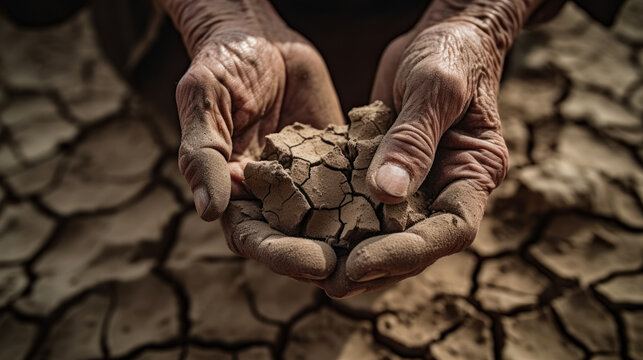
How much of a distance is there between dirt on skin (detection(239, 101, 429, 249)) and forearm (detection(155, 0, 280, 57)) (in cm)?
47

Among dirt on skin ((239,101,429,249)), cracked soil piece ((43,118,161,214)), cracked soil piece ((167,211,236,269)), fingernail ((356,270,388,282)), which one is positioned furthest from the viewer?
A: cracked soil piece ((43,118,161,214))

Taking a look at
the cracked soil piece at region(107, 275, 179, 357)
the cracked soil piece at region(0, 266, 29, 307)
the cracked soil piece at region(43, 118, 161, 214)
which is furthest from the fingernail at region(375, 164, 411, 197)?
the cracked soil piece at region(0, 266, 29, 307)

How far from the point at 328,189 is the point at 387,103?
415mm

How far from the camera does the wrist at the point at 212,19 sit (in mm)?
1392

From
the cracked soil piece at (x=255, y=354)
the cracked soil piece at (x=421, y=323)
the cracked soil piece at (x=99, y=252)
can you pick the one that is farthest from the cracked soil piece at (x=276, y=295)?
the cracked soil piece at (x=99, y=252)

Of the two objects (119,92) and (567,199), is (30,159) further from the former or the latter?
(567,199)

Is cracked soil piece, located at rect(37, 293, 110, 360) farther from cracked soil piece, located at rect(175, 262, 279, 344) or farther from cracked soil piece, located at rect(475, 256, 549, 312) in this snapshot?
cracked soil piece, located at rect(475, 256, 549, 312)

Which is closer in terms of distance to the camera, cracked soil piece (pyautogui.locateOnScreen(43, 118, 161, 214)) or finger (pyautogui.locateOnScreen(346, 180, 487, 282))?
finger (pyautogui.locateOnScreen(346, 180, 487, 282))

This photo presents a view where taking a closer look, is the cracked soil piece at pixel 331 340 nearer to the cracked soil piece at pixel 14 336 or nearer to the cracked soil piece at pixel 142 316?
the cracked soil piece at pixel 142 316

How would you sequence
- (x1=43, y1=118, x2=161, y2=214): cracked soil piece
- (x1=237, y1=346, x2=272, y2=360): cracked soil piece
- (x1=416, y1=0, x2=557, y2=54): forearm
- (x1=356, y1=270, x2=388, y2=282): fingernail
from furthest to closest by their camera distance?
(x1=43, y1=118, x2=161, y2=214): cracked soil piece, (x1=237, y1=346, x2=272, y2=360): cracked soil piece, (x1=416, y1=0, x2=557, y2=54): forearm, (x1=356, y1=270, x2=388, y2=282): fingernail

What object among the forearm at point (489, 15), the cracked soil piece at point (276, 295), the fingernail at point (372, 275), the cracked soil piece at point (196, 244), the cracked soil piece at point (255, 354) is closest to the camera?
the fingernail at point (372, 275)

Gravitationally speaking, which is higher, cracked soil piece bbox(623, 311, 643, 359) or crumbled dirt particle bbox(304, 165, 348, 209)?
crumbled dirt particle bbox(304, 165, 348, 209)

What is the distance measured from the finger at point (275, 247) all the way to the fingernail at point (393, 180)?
0.20m

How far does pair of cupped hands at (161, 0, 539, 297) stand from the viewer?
0.96 m
